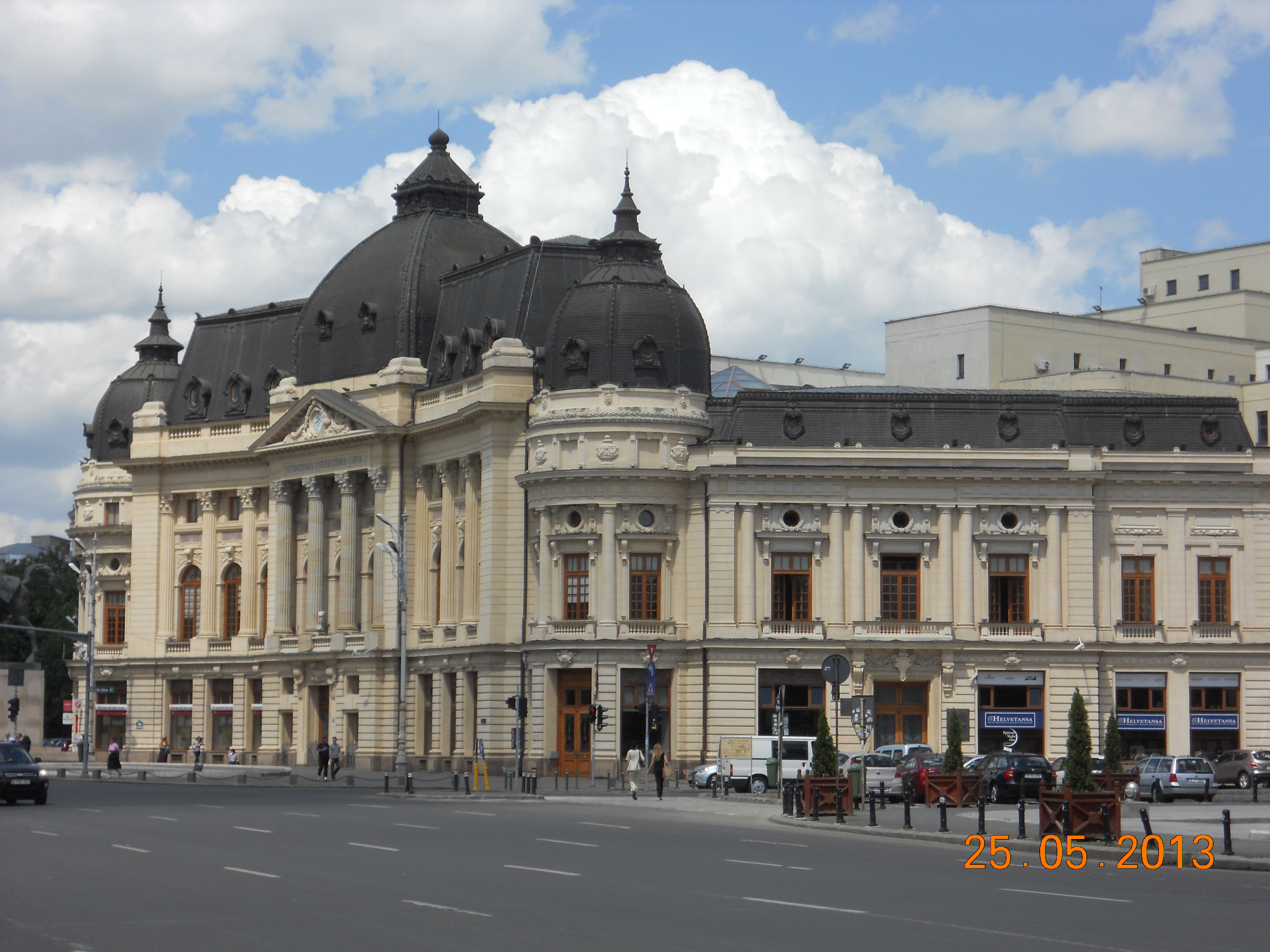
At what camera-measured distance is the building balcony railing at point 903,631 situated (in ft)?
249

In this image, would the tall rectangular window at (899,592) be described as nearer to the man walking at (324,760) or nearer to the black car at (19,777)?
the man walking at (324,760)

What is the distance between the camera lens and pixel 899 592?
76750 millimetres

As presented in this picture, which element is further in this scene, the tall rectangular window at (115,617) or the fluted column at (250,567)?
the tall rectangular window at (115,617)

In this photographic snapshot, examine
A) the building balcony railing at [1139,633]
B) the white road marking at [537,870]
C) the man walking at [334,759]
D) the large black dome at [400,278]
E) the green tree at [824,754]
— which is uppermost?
the large black dome at [400,278]

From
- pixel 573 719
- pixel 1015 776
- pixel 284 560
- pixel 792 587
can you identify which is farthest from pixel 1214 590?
pixel 284 560

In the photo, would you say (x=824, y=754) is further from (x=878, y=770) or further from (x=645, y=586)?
(x=645, y=586)

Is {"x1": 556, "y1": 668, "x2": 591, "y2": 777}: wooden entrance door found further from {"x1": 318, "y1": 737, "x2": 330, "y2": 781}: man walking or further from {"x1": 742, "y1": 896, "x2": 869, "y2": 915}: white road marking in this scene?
{"x1": 742, "y1": 896, "x2": 869, "y2": 915}: white road marking

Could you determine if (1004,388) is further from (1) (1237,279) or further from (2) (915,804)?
(2) (915,804)

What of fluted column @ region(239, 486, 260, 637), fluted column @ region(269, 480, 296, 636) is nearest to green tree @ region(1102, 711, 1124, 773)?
fluted column @ region(269, 480, 296, 636)

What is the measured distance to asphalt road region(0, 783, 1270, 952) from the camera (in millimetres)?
21516

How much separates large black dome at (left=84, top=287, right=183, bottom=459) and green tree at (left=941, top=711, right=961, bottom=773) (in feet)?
229

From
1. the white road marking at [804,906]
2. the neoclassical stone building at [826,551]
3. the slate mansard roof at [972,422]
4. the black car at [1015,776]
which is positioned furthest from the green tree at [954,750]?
the white road marking at [804,906]

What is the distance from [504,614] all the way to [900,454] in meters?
17.9

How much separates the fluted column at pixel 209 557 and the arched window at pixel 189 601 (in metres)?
0.80
